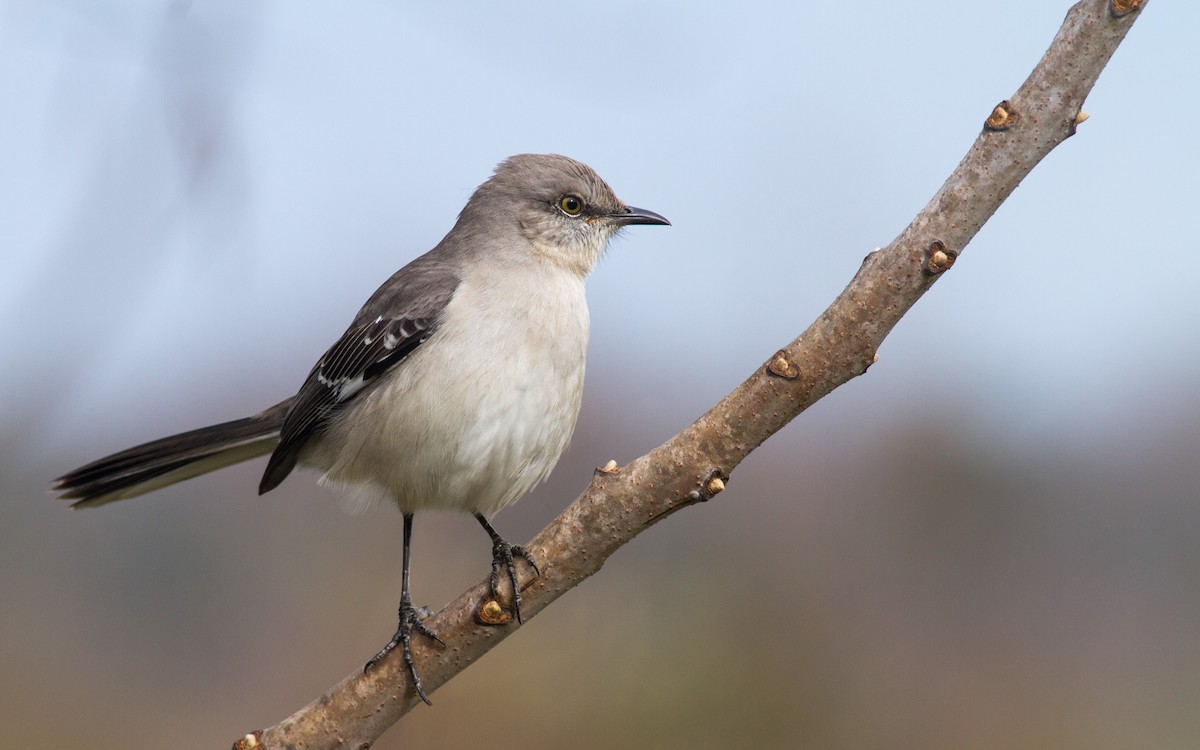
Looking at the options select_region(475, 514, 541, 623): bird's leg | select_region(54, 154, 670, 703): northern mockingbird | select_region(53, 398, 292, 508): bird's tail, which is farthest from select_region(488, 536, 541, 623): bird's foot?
select_region(53, 398, 292, 508): bird's tail

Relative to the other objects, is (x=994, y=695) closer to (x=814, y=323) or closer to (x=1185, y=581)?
(x=1185, y=581)

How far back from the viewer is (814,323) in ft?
10.1

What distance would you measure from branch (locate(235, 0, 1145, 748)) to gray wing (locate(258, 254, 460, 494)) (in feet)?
4.85

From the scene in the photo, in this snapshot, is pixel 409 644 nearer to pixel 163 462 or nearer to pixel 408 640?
pixel 408 640

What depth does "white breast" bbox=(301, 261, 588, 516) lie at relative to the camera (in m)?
4.53

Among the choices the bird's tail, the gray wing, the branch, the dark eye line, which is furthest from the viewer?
the dark eye line

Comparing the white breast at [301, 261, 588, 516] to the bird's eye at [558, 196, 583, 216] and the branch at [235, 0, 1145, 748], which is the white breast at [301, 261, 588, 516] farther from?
the branch at [235, 0, 1145, 748]

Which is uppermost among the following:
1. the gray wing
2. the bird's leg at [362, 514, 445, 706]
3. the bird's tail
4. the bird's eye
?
the bird's eye

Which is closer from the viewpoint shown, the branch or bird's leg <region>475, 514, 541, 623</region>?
the branch

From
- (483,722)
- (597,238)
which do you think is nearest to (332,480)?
(597,238)

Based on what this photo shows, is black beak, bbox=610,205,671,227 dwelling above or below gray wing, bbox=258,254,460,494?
above

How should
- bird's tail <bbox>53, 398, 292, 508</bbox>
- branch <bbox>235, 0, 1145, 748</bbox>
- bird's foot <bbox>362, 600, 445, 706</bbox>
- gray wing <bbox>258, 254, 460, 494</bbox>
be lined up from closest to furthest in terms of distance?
branch <bbox>235, 0, 1145, 748</bbox>, bird's foot <bbox>362, 600, 445, 706</bbox>, gray wing <bbox>258, 254, 460, 494</bbox>, bird's tail <bbox>53, 398, 292, 508</bbox>

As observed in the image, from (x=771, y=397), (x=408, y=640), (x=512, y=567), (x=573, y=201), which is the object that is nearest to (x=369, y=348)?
(x=573, y=201)

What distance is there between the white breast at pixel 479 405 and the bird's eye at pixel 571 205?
572 millimetres
